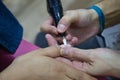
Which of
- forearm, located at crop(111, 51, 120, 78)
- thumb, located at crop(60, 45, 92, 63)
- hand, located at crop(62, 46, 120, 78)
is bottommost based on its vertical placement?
forearm, located at crop(111, 51, 120, 78)

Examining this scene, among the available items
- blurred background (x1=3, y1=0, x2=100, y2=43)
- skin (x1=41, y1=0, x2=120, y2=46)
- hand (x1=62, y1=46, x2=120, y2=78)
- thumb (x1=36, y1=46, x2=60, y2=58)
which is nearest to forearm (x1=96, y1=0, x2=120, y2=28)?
skin (x1=41, y1=0, x2=120, y2=46)

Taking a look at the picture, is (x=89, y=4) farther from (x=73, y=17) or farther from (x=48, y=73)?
(x=48, y=73)

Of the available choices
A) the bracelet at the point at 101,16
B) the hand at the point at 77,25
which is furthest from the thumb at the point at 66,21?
the bracelet at the point at 101,16

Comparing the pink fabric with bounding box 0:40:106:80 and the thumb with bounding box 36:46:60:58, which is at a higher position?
the thumb with bounding box 36:46:60:58

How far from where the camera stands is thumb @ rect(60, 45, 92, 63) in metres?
0.77

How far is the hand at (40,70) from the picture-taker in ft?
2.33

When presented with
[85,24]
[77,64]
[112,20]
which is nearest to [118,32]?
[112,20]

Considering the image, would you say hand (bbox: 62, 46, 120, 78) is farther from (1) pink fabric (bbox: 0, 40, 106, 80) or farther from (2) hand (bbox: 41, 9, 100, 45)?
(1) pink fabric (bbox: 0, 40, 106, 80)

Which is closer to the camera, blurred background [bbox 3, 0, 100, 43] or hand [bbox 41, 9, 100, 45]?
hand [bbox 41, 9, 100, 45]

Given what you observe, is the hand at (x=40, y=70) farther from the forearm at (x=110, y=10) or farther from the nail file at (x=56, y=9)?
the forearm at (x=110, y=10)

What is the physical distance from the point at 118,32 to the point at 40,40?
1.13 feet

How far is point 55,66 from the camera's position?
718 millimetres

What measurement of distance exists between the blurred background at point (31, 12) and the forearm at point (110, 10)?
113mm

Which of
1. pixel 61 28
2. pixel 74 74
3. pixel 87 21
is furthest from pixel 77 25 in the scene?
pixel 74 74
